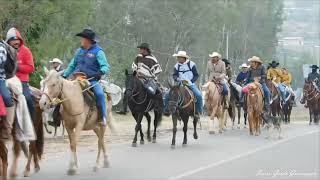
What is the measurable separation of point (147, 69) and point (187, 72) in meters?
1.99

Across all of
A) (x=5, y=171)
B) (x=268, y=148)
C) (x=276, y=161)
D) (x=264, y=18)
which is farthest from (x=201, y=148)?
(x=264, y=18)

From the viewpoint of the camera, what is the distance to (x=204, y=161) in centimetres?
1539

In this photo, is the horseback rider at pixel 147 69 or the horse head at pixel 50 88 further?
the horseback rider at pixel 147 69

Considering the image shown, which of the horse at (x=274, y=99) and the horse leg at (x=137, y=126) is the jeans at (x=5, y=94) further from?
the horse at (x=274, y=99)

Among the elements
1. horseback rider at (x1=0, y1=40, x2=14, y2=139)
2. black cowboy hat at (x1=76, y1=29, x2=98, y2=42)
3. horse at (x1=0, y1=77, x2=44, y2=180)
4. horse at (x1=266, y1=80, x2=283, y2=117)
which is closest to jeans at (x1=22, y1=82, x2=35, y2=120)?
horse at (x1=0, y1=77, x2=44, y2=180)

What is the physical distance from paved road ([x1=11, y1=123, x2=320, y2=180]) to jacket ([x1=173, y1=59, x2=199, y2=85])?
186 cm

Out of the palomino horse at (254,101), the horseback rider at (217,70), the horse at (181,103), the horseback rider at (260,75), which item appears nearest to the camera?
the horse at (181,103)

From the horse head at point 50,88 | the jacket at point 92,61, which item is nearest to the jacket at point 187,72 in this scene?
the jacket at point 92,61

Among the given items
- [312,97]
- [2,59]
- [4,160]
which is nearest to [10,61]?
[2,59]

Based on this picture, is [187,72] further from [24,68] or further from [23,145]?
[23,145]

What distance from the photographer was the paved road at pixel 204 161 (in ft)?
42.9

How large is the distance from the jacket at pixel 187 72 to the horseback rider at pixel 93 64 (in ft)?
21.4

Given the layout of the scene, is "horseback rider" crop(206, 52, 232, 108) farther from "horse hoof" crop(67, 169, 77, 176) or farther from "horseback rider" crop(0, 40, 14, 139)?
"horseback rider" crop(0, 40, 14, 139)

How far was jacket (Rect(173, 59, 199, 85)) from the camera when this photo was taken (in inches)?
795
